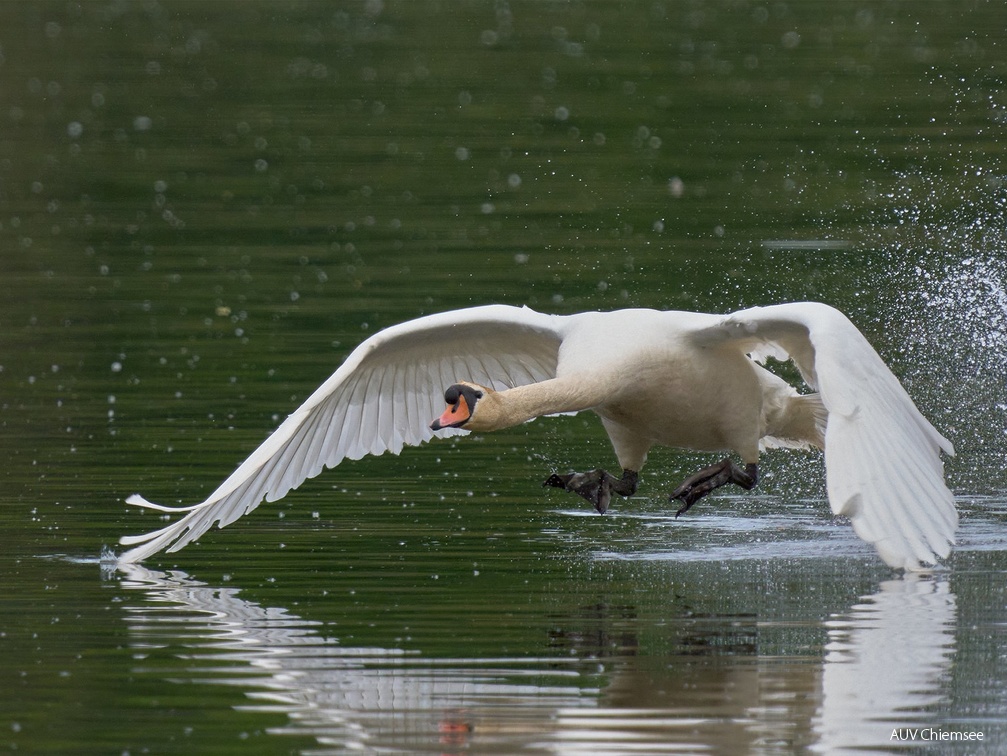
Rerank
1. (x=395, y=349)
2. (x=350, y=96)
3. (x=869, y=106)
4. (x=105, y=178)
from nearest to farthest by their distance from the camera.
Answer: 1. (x=395, y=349)
2. (x=105, y=178)
3. (x=869, y=106)
4. (x=350, y=96)

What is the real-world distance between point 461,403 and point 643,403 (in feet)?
4.01

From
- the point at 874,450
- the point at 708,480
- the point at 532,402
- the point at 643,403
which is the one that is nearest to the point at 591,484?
the point at 708,480

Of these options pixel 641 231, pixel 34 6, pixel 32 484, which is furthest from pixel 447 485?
pixel 34 6

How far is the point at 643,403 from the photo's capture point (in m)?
10.2

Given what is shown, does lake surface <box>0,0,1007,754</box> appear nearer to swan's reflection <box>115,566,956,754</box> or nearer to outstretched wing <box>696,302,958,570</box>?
swan's reflection <box>115,566,956,754</box>

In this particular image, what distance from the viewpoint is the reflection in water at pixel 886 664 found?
24.2ft

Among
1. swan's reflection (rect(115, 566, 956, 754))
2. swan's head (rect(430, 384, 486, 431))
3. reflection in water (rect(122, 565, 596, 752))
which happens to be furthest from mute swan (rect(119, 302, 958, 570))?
reflection in water (rect(122, 565, 596, 752))

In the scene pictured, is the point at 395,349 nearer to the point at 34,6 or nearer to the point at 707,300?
the point at 707,300

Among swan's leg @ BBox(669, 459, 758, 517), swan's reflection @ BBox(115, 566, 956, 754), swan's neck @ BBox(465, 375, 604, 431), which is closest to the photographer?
swan's reflection @ BBox(115, 566, 956, 754)

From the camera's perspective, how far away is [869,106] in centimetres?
2762

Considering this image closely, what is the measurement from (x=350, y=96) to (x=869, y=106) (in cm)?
845

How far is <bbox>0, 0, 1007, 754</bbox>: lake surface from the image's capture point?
7934 millimetres

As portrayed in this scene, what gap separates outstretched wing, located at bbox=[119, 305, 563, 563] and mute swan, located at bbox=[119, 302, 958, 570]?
0.01 m

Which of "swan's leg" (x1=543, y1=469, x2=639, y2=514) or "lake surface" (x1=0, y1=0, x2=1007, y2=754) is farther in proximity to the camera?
"swan's leg" (x1=543, y1=469, x2=639, y2=514)
